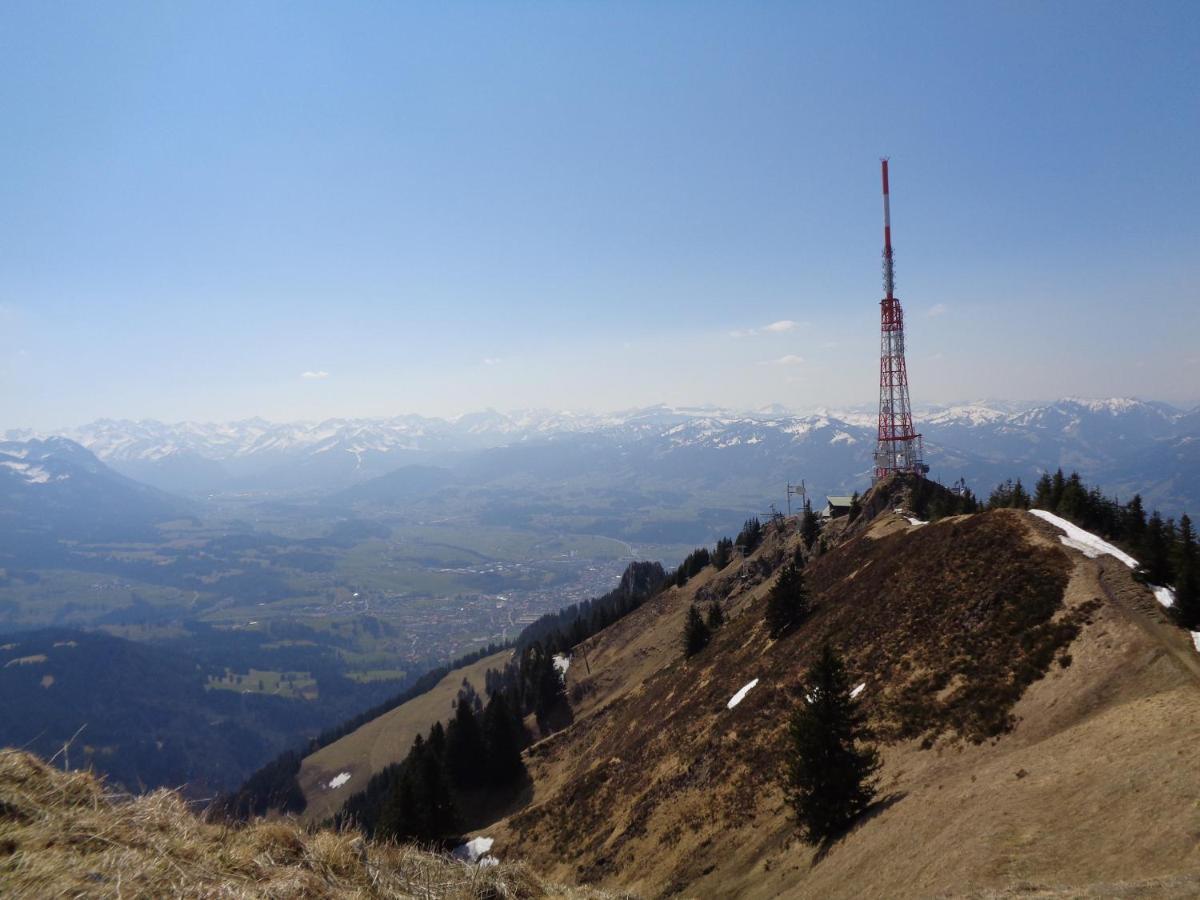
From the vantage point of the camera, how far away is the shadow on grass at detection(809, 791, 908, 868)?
73.6 feet

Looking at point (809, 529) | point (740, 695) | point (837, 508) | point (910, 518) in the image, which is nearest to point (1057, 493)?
point (910, 518)

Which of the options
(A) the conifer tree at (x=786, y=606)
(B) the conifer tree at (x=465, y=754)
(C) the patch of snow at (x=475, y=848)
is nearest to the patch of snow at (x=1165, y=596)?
(A) the conifer tree at (x=786, y=606)

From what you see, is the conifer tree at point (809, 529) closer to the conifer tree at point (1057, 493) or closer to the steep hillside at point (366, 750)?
the conifer tree at point (1057, 493)

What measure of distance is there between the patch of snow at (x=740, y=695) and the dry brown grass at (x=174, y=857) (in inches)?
1339

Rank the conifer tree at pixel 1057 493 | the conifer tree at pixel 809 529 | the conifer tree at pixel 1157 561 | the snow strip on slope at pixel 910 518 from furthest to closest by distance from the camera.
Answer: the conifer tree at pixel 809 529
the snow strip on slope at pixel 910 518
the conifer tree at pixel 1057 493
the conifer tree at pixel 1157 561

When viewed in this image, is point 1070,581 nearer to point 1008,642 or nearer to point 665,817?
point 1008,642

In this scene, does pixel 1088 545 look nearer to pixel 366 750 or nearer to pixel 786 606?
pixel 786 606

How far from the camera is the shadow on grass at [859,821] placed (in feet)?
73.6

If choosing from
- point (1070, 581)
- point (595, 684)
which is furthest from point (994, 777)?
point (595, 684)

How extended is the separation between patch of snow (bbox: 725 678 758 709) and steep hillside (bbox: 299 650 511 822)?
264 feet

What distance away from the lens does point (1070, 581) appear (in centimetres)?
3055

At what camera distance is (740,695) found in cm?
4228

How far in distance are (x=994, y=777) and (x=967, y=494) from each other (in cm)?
4205

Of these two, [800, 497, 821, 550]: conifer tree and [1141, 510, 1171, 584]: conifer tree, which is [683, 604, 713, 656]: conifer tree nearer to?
[800, 497, 821, 550]: conifer tree
